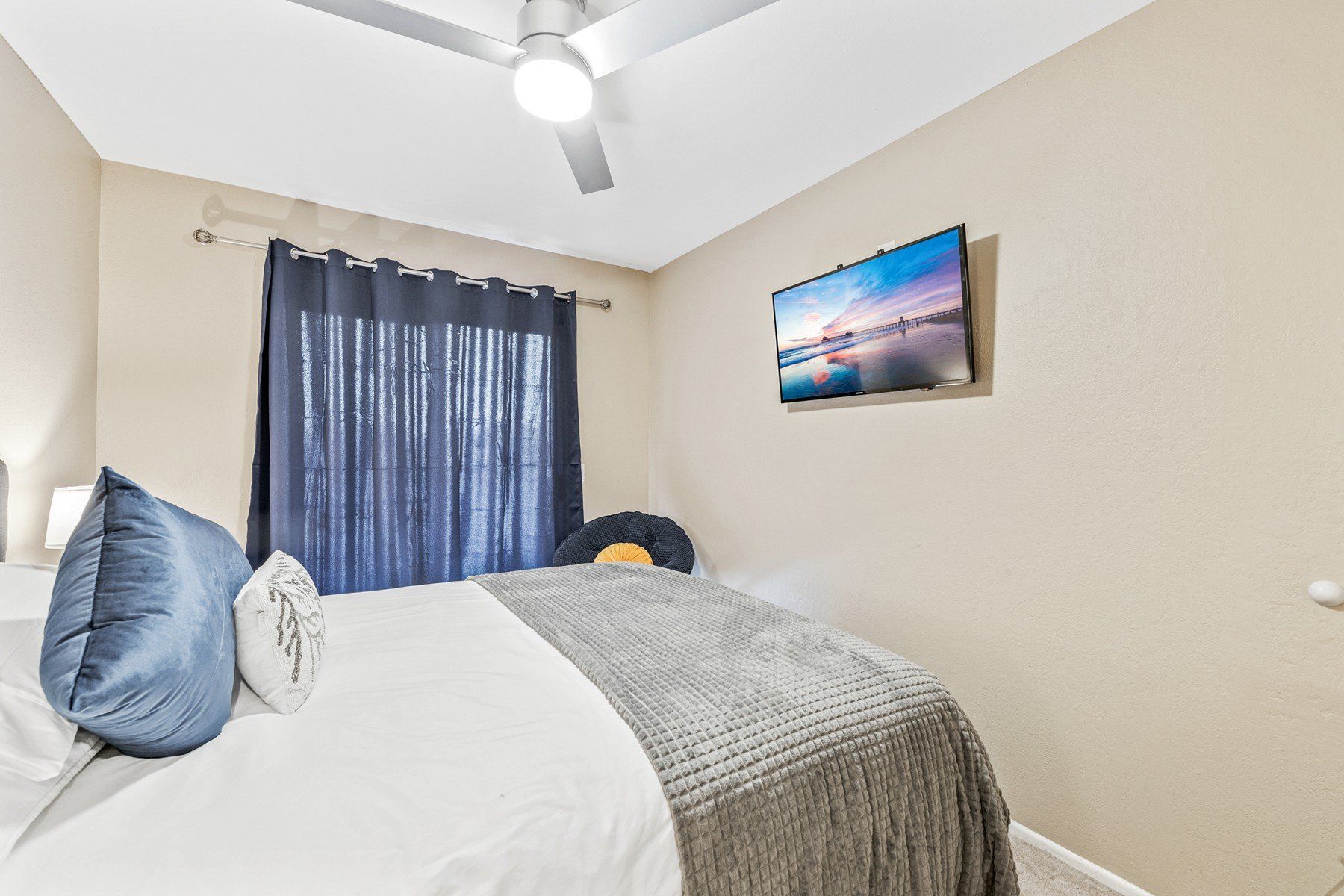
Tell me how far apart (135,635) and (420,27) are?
53.8 inches

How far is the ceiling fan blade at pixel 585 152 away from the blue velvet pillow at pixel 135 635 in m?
1.41

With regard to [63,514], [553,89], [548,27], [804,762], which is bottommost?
[804,762]

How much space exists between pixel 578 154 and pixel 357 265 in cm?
165

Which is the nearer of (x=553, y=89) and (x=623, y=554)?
(x=553, y=89)

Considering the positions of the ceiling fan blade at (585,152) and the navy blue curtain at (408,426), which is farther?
the navy blue curtain at (408,426)

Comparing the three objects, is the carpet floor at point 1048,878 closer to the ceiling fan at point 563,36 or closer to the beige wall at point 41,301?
the ceiling fan at point 563,36

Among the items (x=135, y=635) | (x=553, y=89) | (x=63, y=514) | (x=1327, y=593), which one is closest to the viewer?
(x=135, y=635)

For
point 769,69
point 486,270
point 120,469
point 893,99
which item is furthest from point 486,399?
point 893,99

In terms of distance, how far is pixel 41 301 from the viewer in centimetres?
190

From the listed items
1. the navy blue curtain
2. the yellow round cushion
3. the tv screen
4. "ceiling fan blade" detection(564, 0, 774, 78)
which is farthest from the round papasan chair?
"ceiling fan blade" detection(564, 0, 774, 78)

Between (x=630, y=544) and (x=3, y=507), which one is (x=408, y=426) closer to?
(x=630, y=544)

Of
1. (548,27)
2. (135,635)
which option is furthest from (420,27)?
(135,635)

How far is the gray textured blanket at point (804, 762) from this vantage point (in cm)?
98

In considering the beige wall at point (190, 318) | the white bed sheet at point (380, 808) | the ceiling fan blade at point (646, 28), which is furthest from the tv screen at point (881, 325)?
the beige wall at point (190, 318)
